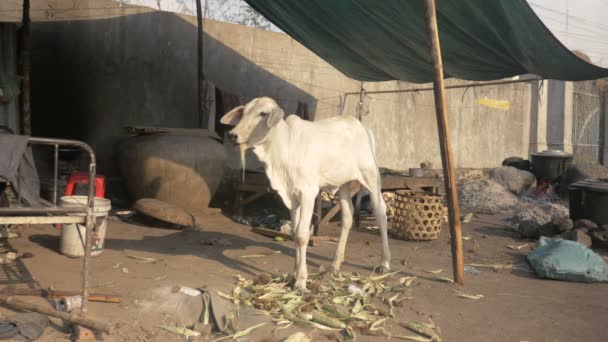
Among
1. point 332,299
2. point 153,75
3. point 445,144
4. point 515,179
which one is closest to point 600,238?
point 445,144

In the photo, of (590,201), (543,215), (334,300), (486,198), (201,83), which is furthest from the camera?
(486,198)

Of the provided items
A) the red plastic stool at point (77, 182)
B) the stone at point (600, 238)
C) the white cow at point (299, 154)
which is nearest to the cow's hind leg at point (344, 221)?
the white cow at point (299, 154)

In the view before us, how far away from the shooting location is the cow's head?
3988 mm

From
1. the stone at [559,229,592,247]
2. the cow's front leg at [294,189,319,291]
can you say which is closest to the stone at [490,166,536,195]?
the stone at [559,229,592,247]

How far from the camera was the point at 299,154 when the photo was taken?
4246 mm

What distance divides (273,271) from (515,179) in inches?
328

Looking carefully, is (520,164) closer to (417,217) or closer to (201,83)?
(417,217)

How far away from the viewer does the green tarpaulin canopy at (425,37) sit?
5180 millimetres

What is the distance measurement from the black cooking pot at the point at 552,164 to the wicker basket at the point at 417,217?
19.1ft

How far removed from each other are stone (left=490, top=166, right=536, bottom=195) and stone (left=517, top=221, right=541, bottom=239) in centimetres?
455

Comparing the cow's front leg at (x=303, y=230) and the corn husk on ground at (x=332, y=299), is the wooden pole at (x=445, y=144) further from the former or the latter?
the cow's front leg at (x=303, y=230)

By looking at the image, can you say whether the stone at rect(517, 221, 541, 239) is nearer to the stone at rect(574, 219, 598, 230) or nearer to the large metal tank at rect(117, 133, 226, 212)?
the stone at rect(574, 219, 598, 230)

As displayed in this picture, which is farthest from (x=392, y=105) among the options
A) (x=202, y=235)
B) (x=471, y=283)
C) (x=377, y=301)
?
(x=377, y=301)

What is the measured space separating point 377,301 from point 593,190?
4.40m
